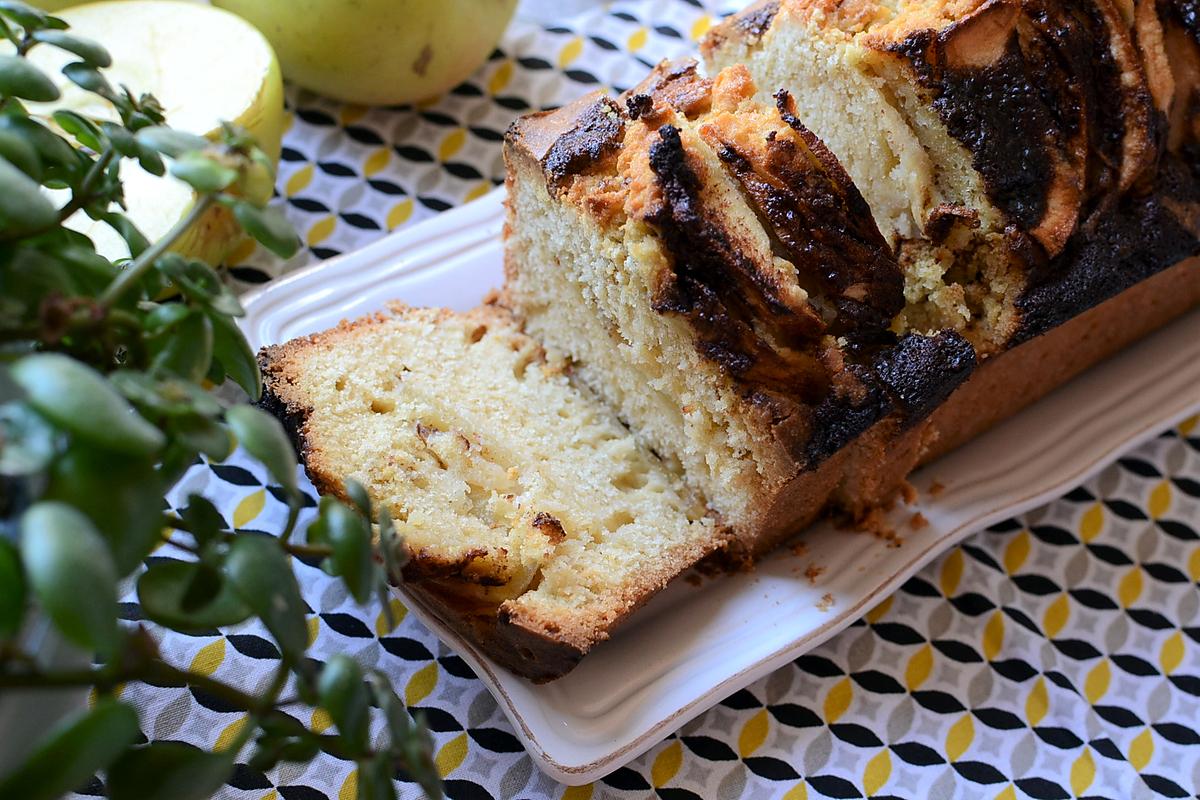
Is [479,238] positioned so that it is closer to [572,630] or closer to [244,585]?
[572,630]

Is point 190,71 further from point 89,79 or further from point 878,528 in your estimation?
point 878,528

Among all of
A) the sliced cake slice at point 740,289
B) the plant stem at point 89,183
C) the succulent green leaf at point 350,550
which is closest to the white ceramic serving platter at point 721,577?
the sliced cake slice at point 740,289

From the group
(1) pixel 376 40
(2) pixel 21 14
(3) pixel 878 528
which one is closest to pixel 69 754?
(2) pixel 21 14

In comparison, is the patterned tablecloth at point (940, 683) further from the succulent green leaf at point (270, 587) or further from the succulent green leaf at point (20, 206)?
the succulent green leaf at point (20, 206)

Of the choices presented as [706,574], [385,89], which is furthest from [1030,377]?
[385,89]

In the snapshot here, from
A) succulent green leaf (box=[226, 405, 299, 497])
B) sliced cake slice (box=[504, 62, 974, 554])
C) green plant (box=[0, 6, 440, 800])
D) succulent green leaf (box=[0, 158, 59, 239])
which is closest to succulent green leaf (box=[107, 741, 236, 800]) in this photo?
green plant (box=[0, 6, 440, 800])
